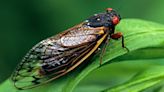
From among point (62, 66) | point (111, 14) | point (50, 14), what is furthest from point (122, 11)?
point (62, 66)

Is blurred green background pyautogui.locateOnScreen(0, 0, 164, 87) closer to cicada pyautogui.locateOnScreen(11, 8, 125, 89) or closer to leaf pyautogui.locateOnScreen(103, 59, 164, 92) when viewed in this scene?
cicada pyautogui.locateOnScreen(11, 8, 125, 89)

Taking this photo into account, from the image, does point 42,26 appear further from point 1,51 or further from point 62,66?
point 62,66

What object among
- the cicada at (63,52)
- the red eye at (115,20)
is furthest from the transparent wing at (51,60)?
the red eye at (115,20)

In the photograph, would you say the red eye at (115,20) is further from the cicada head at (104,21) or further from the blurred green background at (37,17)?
the blurred green background at (37,17)

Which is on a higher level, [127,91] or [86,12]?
[86,12]

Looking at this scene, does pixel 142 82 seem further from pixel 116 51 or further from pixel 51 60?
pixel 51 60

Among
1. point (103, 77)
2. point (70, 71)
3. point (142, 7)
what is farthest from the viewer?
point (142, 7)

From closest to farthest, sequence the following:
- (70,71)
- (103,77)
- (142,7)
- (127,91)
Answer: (127,91) < (70,71) < (103,77) < (142,7)
